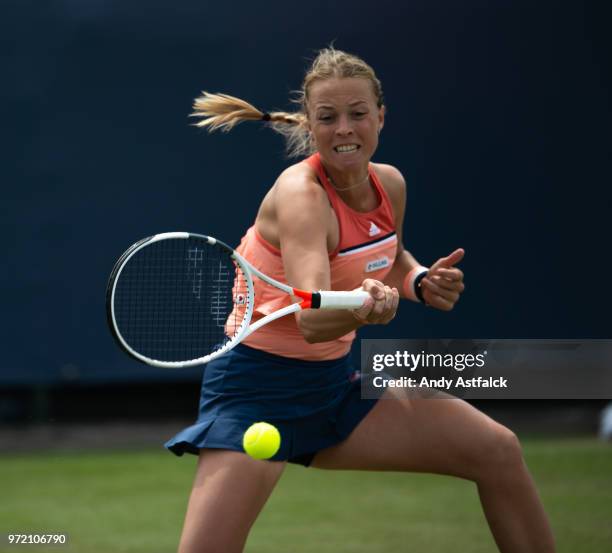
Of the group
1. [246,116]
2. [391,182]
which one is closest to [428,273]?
[391,182]

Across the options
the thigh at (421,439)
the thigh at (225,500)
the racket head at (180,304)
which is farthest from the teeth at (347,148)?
the thigh at (225,500)

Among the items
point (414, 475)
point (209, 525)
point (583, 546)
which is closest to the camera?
point (209, 525)

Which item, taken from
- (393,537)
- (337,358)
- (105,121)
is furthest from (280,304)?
(105,121)

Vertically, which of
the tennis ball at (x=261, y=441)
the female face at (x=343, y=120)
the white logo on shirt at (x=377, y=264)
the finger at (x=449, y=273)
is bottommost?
the tennis ball at (x=261, y=441)

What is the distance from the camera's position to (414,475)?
17.1ft

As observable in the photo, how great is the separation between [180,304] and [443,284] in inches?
37.9

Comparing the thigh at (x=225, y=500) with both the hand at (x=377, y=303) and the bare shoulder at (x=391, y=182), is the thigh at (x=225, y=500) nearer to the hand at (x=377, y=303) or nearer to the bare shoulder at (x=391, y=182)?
the hand at (x=377, y=303)

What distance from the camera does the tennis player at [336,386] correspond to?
8.82 ft

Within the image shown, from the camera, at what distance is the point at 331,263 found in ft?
9.14

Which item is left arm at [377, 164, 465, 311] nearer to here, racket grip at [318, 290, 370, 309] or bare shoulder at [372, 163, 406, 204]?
bare shoulder at [372, 163, 406, 204]

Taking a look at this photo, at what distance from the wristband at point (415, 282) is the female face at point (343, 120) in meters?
0.44

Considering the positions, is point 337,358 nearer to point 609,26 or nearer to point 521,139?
point 521,139

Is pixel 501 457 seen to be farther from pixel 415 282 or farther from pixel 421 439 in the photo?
pixel 415 282

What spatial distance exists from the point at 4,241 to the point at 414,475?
89.4 inches
